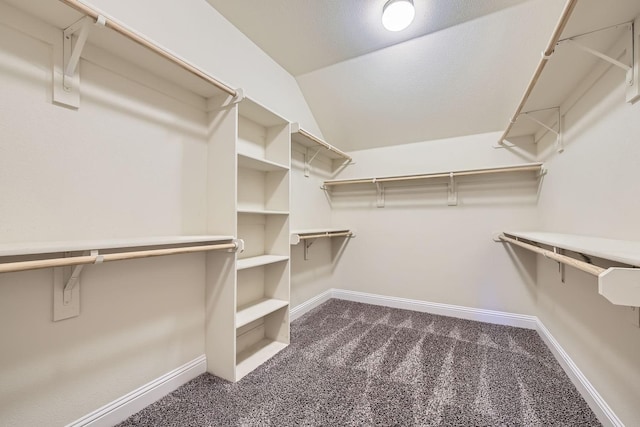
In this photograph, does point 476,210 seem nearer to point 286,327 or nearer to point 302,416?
point 286,327

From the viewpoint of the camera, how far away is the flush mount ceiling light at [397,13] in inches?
68.7

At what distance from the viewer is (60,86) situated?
112 centimetres

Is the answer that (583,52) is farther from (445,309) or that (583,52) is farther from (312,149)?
(445,309)

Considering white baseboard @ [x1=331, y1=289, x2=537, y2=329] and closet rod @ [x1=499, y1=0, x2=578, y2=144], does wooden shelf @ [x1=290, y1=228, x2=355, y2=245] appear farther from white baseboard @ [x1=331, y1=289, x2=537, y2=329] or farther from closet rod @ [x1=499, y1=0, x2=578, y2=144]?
closet rod @ [x1=499, y1=0, x2=578, y2=144]

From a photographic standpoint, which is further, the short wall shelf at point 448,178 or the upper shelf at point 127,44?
the short wall shelf at point 448,178

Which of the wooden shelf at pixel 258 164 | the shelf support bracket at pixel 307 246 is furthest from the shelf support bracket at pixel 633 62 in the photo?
the shelf support bracket at pixel 307 246

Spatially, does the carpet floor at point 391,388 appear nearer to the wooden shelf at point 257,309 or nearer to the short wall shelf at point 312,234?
the wooden shelf at point 257,309

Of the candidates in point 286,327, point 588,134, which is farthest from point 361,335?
point 588,134

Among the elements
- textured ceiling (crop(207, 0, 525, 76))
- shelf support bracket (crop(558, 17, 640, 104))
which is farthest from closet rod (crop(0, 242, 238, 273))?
shelf support bracket (crop(558, 17, 640, 104))

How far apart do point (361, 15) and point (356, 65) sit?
520 millimetres

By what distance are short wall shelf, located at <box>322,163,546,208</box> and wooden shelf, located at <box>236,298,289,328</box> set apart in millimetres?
1634

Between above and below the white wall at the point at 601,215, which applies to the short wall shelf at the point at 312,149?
above

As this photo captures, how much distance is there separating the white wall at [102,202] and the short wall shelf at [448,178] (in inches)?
74.3

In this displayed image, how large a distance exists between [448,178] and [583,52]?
5.31 feet
